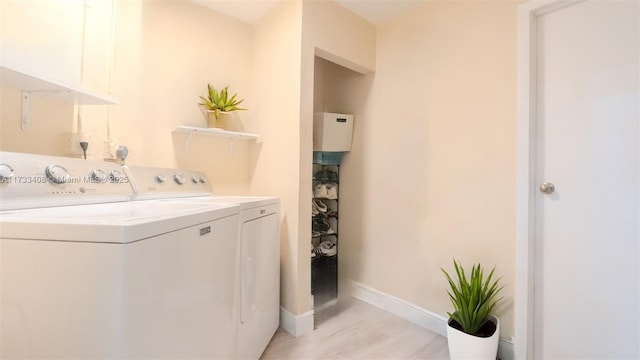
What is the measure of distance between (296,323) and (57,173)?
4.62ft

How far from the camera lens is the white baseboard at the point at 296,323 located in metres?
1.75

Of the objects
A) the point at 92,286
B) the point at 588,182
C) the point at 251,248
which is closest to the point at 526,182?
the point at 588,182

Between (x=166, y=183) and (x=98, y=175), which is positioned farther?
(x=166, y=183)

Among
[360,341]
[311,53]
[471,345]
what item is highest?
[311,53]

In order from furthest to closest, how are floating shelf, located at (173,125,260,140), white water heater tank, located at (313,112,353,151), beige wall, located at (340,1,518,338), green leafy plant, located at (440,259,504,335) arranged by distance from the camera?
white water heater tank, located at (313,112,353,151) < floating shelf, located at (173,125,260,140) < beige wall, located at (340,1,518,338) < green leafy plant, located at (440,259,504,335)

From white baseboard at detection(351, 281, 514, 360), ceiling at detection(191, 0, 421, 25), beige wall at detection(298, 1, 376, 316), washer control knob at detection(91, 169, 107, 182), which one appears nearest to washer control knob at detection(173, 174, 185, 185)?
washer control knob at detection(91, 169, 107, 182)

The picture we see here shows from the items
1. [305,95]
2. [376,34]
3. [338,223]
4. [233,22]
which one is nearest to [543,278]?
[338,223]

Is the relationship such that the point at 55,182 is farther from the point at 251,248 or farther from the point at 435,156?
the point at 435,156

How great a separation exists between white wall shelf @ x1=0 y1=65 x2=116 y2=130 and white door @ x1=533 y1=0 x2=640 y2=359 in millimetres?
2243

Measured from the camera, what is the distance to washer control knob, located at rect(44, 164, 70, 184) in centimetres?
106

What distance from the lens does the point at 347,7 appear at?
6.68 ft

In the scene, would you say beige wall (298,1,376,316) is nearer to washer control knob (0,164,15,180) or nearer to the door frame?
the door frame

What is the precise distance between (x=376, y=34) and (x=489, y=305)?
2.03 m

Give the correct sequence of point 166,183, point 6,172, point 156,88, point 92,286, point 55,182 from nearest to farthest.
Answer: point 92,286, point 6,172, point 55,182, point 166,183, point 156,88
